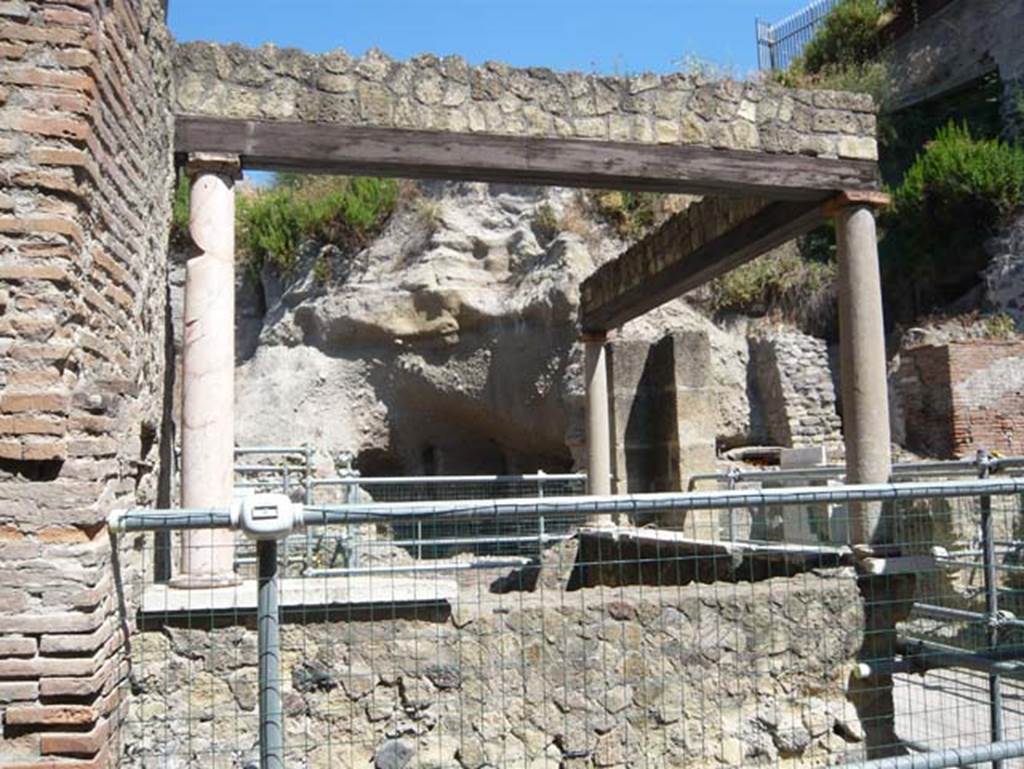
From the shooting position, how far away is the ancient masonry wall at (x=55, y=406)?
3.40 metres

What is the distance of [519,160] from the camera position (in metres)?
7.38

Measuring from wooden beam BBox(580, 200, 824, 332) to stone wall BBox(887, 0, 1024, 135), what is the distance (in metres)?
12.9

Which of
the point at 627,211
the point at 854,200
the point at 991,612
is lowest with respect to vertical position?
the point at 991,612

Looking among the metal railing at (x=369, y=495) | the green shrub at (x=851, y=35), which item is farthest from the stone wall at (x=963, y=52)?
the metal railing at (x=369, y=495)

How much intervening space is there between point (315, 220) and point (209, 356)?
1312 cm

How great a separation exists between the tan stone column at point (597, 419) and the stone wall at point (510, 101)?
4.85 meters

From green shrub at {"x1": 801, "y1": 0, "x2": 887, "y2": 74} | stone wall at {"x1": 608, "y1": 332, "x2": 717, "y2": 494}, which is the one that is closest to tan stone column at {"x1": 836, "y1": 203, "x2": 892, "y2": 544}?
stone wall at {"x1": 608, "y1": 332, "x2": 717, "y2": 494}

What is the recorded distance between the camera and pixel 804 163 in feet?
26.0

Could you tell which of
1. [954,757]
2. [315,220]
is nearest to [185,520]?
[954,757]

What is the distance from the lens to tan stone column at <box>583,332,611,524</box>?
11.9m

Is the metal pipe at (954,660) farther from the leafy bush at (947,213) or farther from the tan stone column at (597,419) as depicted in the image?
the leafy bush at (947,213)

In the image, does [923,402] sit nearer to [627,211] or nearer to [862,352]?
[627,211]

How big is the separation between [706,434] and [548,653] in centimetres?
694

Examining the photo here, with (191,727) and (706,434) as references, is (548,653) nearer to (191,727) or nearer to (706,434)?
(191,727)
